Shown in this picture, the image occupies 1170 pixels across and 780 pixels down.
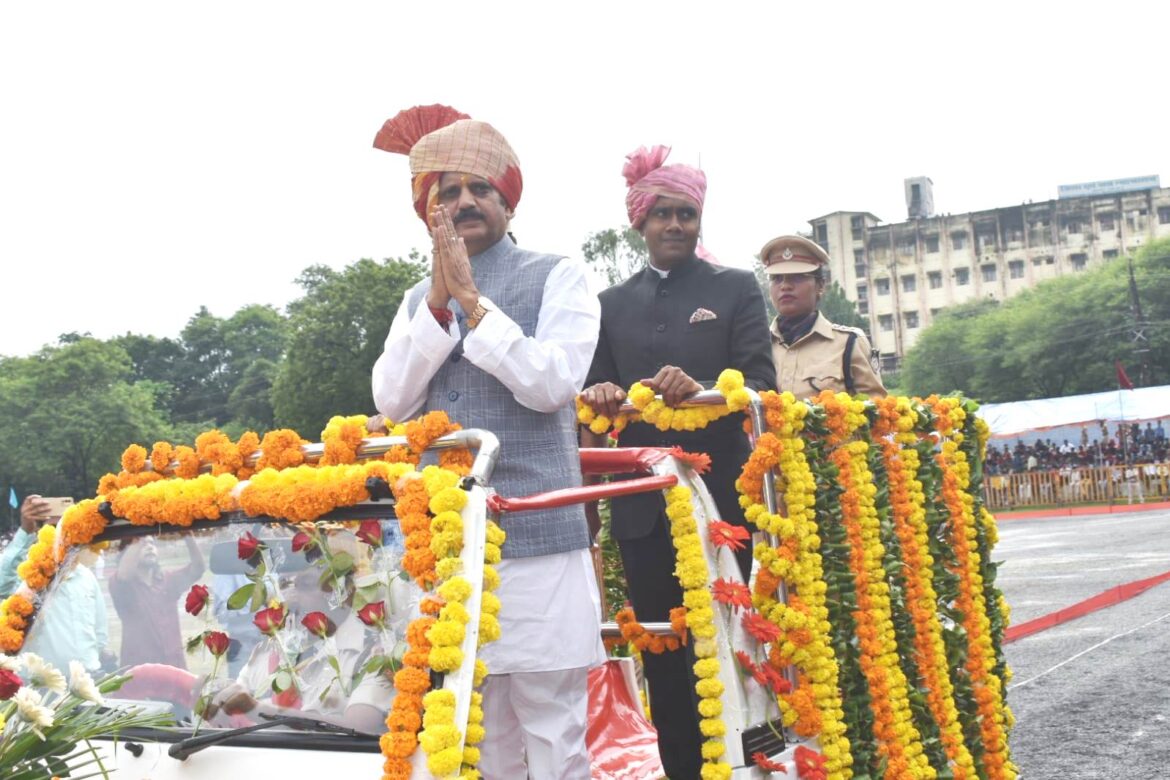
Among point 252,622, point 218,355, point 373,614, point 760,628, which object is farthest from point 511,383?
point 218,355

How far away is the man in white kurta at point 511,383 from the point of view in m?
3.12

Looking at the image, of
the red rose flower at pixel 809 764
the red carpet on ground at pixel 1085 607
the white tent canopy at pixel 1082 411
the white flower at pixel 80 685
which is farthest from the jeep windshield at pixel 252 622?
the white tent canopy at pixel 1082 411

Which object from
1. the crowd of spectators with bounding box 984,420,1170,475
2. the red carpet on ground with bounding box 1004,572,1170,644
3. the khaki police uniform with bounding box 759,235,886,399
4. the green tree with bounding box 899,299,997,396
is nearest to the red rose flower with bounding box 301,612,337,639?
the khaki police uniform with bounding box 759,235,886,399

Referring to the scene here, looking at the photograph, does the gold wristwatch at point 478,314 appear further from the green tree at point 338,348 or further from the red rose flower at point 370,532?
the green tree at point 338,348

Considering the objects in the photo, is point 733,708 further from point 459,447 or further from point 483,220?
point 483,220

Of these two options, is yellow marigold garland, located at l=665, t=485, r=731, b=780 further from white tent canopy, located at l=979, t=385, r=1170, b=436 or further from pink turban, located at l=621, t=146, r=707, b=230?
white tent canopy, located at l=979, t=385, r=1170, b=436

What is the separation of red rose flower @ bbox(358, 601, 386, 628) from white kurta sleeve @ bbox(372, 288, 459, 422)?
2.55 feet

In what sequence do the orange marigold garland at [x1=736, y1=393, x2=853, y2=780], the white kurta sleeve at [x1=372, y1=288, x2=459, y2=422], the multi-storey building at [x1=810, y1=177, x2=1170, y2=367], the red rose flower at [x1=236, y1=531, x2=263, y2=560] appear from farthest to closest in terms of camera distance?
the multi-storey building at [x1=810, y1=177, x2=1170, y2=367] → the orange marigold garland at [x1=736, y1=393, x2=853, y2=780] → the white kurta sleeve at [x1=372, y1=288, x2=459, y2=422] → the red rose flower at [x1=236, y1=531, x2=263, y2=560]

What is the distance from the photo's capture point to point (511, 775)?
10.5 feet

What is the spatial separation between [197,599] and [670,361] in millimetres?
2033

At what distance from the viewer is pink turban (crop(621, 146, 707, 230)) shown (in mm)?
4484

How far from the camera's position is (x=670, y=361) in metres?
4.48

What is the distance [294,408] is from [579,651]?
41.4 m

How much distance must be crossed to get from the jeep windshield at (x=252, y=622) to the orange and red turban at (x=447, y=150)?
3.64 ft
